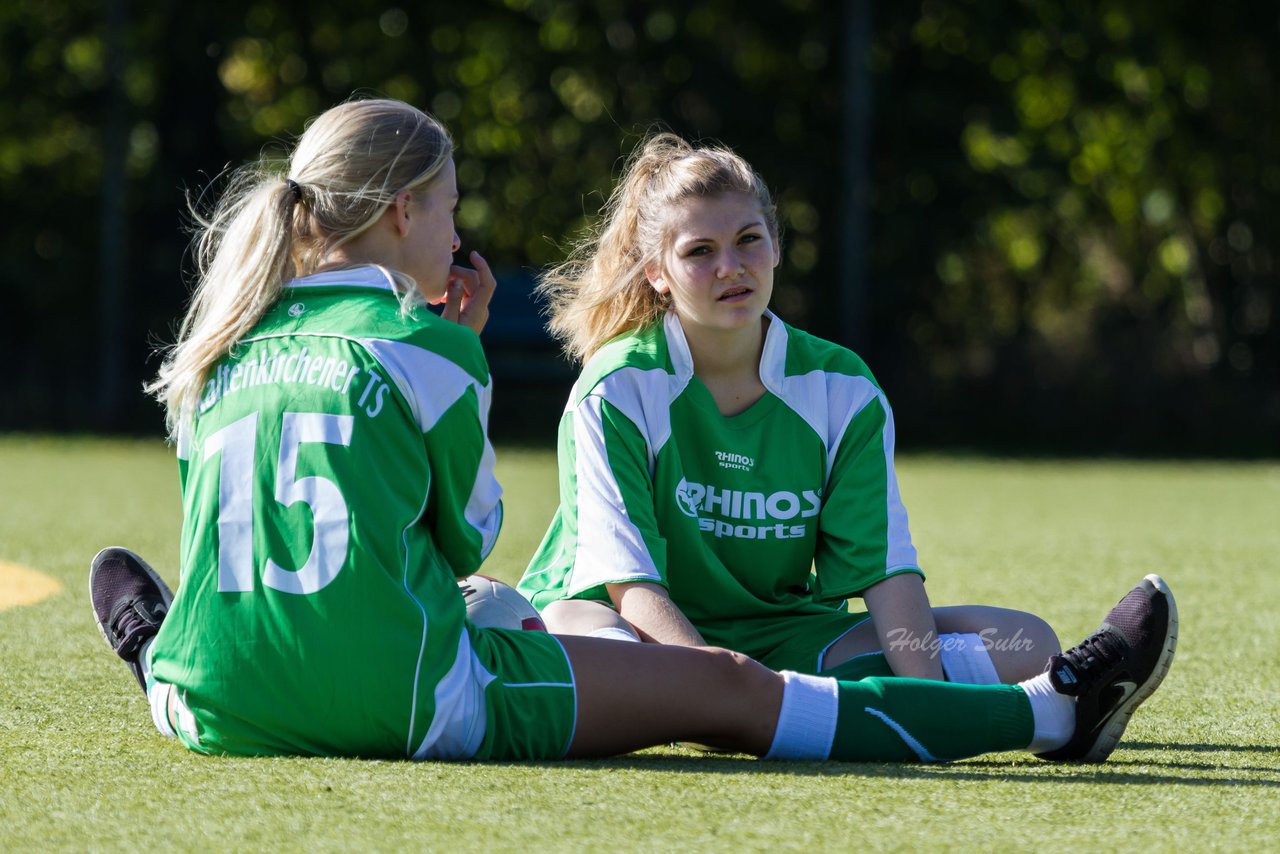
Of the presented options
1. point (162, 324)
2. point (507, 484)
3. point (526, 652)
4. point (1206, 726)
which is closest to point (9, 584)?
point (526, 652)

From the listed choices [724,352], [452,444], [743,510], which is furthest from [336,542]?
[724,352]

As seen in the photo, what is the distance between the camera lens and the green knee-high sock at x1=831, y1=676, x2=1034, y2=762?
2787 mm

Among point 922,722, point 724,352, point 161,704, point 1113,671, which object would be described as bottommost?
point 161,704

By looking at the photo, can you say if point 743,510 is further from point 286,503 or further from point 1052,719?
point 286,503

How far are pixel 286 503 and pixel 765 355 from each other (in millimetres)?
1176

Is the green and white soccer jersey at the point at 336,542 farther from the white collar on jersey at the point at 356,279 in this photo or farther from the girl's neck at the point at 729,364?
the girl's neck at the point at 729,364

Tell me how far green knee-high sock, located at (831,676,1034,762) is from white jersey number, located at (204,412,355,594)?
90cm

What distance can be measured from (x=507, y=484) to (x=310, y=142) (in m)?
7.05

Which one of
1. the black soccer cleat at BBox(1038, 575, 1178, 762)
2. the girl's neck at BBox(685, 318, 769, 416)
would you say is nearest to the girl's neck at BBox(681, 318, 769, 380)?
the girl's neck at BBox(685, 318, 769, 416)

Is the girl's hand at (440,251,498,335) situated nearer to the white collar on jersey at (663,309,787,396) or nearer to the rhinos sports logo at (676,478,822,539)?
the white collar on jersey at (663,309,787,396)

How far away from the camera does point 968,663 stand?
320 centimetres

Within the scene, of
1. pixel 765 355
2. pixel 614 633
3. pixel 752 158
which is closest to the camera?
pixel 614 633

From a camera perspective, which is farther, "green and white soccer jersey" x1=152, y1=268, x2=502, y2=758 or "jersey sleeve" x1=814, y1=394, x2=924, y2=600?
"jersey sleeve" x1=814, y1=394, x2=924, y2=600

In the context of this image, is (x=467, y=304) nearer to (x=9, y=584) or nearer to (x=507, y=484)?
(x=9, y=584)
